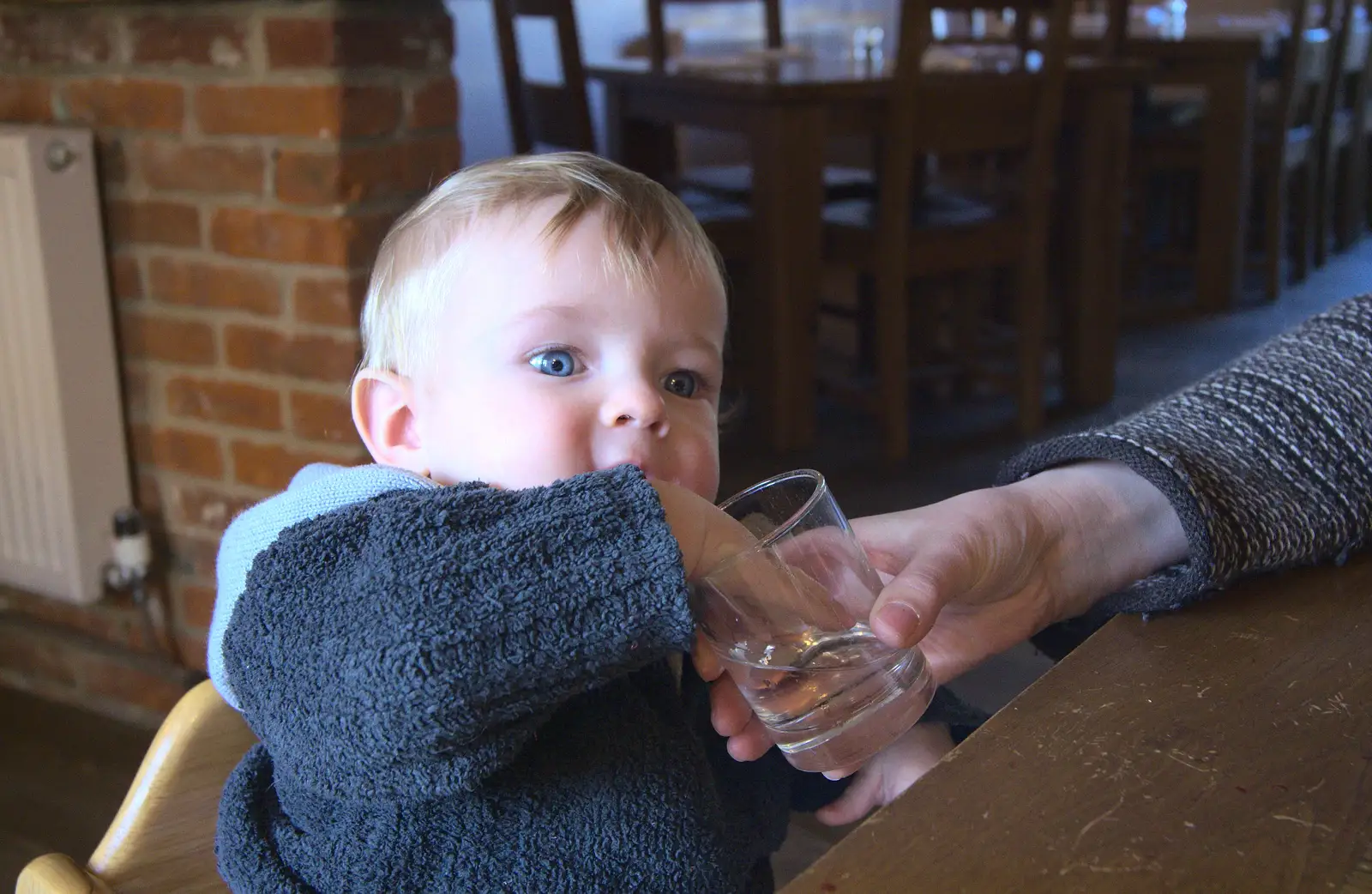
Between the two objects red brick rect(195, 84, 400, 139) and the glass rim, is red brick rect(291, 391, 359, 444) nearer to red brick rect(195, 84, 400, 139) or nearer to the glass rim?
red brick rect(195, 84, 400, 139)

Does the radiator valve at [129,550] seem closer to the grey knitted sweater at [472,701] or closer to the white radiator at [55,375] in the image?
the white radiator at [55,375]

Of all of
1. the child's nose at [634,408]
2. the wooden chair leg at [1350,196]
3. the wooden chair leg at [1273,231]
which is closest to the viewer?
the child's nose at [634,408]

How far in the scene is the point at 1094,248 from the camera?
346 centimetres

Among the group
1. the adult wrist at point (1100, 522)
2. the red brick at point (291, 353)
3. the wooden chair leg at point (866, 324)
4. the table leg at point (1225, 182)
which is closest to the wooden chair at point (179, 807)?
the adult wrist at point (1100, 522)

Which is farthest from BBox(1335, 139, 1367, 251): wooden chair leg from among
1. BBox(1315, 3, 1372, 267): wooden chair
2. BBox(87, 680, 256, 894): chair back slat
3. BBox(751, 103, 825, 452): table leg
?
BBox(87, 680, 256, 894): chair back slat

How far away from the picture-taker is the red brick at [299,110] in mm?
1584

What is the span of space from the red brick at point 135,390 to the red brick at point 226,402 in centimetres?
5

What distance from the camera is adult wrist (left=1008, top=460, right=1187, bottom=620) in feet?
2.65

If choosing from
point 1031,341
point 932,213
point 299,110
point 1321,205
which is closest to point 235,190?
point 299,110

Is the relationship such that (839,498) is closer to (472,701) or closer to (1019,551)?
(1019,551)

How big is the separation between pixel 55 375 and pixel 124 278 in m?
0.17

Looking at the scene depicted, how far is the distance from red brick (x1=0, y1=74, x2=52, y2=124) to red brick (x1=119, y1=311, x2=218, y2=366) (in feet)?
0.99

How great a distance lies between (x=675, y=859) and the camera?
699 mm

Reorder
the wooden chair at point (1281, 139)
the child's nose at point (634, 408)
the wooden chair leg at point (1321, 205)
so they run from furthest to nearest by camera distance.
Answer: the wooden chair leg at point (1321, 205) < the wooden chair at point (1281, 139) < the child's nose at point (634, 408)
